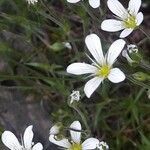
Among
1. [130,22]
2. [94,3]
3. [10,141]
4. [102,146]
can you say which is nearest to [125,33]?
[130,22]

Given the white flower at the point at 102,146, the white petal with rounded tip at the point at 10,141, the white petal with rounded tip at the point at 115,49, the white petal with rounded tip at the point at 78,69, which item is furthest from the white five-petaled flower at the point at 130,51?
the white petal with rounded tip at the point at 10,141

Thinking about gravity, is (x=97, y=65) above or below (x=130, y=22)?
below

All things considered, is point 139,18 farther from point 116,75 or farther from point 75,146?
point 75,146

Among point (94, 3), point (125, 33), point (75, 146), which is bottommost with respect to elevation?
point (75, 146)

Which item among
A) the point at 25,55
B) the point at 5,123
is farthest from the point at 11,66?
the point at 5,123

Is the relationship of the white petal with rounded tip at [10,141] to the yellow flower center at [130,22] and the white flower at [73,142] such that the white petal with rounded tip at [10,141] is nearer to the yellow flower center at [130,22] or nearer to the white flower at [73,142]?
the white flower at [73,142]

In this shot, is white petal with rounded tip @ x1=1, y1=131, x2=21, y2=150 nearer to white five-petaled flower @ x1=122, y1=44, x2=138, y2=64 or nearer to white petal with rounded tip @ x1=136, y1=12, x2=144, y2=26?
white five-petaled flower @ x1=122, y1=44, x2=138, y2=64

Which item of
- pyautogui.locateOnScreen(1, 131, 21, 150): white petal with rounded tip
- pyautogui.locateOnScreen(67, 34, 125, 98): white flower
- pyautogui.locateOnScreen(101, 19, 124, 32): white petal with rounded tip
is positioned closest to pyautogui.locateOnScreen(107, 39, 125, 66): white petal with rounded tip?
pyautogui.locateOnScreen(67, 34, 125, 98): white flower
